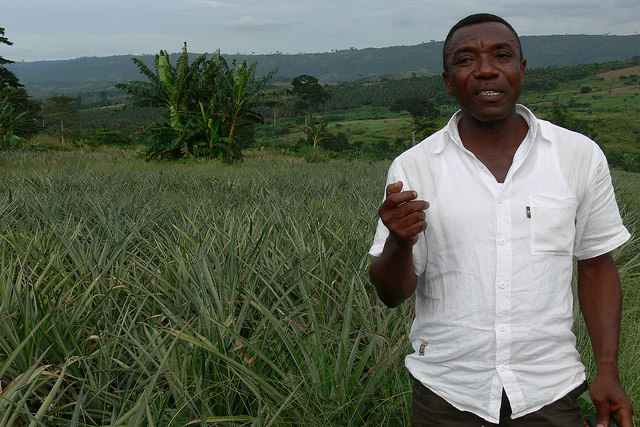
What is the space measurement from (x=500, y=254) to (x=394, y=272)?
22 cm

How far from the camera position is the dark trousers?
1.21 metres

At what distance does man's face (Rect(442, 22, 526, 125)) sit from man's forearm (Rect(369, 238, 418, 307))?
0.35 m

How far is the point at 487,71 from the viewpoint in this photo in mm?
1253

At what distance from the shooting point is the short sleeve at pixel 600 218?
1263 mm

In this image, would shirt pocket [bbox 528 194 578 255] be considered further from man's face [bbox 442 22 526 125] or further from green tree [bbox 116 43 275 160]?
green tree [bbox 116 43 275 160]

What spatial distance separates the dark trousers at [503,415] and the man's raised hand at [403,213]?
1.35 feet

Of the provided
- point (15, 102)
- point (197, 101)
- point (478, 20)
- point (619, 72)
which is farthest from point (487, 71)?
point (619, 72)

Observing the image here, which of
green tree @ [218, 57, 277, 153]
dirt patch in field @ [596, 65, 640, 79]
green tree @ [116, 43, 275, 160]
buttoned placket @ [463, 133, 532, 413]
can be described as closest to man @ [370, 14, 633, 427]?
buttoned placket @ [463, 133, 532, 413]

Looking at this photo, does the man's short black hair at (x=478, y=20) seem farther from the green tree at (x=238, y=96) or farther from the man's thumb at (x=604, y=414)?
the green tree at (x=238, y=96)

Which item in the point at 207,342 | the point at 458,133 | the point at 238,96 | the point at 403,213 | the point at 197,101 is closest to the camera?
the point at 403,213

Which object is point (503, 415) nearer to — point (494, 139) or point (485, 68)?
point (494, 139)

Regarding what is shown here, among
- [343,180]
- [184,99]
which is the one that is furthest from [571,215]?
[184,99]

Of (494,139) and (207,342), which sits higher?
(494,139)

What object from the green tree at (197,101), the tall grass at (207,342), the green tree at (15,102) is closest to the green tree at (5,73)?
the green tree at (15,102)
